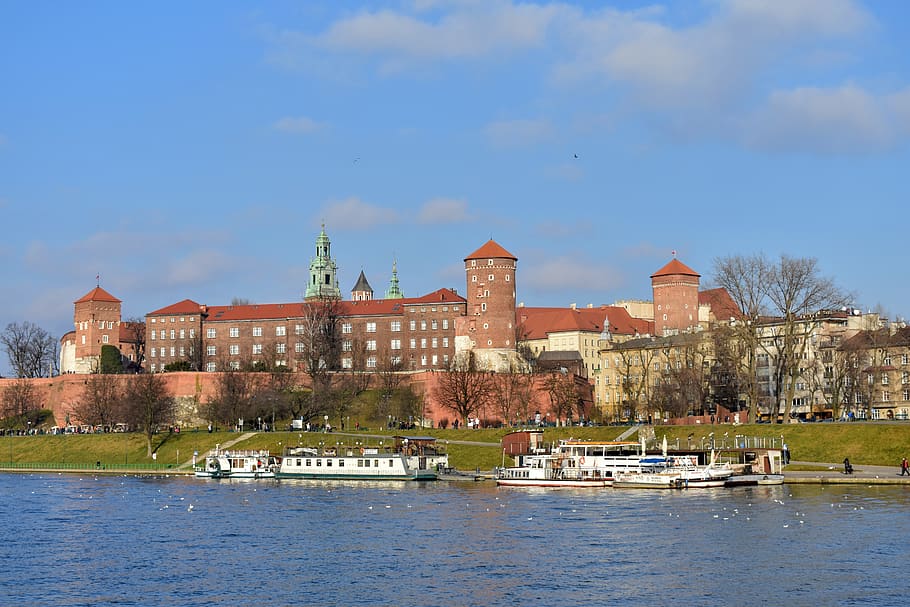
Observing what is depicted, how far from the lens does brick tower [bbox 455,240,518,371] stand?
130 meters

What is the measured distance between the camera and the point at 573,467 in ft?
257

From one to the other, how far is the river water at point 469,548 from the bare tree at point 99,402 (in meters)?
50.9

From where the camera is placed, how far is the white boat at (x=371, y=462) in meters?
84.8

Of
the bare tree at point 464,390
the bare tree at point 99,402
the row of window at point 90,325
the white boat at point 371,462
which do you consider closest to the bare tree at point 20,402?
the bare tree at point 99,402

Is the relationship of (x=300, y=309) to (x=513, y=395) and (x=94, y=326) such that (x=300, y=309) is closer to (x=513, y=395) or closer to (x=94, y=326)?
(x=94, y=326)

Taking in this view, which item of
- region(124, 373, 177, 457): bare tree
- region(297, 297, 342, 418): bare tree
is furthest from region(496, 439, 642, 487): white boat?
region(297, 297, 342, 418): bare tree

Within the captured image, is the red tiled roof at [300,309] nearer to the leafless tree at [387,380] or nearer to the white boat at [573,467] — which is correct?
the leafless tree at [387,380]

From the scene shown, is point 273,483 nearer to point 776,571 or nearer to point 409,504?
point 409,504

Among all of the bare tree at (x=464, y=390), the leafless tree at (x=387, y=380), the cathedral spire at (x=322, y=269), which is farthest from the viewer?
the cathedral spire at (x=322, y=269)

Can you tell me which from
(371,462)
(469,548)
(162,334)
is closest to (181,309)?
(162,334)

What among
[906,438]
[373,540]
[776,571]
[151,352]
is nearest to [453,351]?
[151,352]

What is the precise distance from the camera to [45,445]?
11556 cm

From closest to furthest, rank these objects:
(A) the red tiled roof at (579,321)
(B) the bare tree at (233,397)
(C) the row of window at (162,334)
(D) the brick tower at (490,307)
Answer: (B) the bare tree at (233,397)
(D) the brick tower at (490,307)
(C) the row of window at (162,334)
(A) the red tiled roof at (579,321)

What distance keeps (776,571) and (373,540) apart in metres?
16.4
